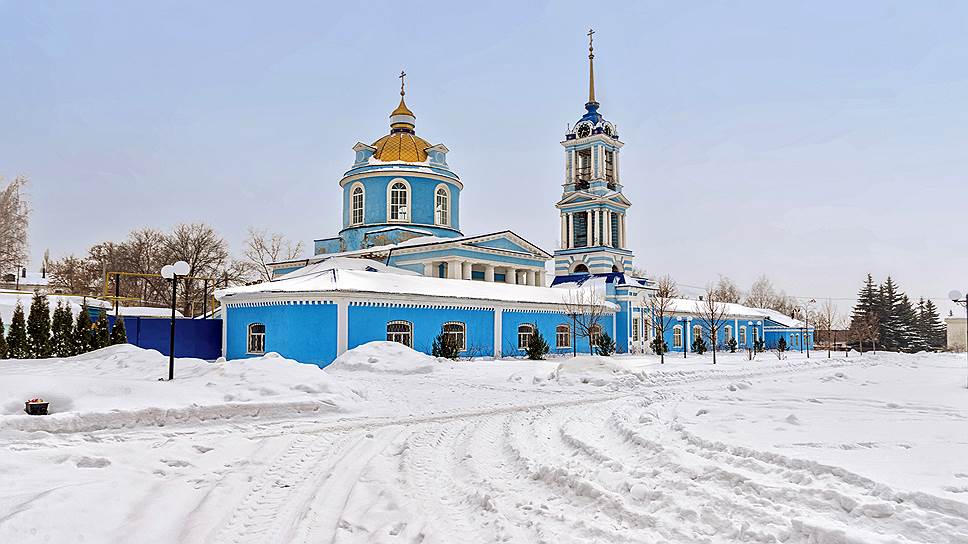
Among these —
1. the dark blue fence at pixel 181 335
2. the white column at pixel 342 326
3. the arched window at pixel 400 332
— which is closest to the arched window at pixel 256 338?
the dark blue fence at pixel 181 335

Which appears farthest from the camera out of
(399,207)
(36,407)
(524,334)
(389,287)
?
(399,207)

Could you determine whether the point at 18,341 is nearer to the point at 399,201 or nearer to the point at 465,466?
the point at 465,466

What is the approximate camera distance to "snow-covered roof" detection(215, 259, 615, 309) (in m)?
24.2

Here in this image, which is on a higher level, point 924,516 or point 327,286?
point 327,286

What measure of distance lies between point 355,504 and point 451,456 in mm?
2238

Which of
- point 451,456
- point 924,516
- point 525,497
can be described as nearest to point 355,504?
point 525,497

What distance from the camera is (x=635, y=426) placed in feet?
30.2

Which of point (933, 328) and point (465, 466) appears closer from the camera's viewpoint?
point (465, 466)

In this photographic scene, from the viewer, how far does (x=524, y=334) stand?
3058 centimetres

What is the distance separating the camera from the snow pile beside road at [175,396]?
9.37 m

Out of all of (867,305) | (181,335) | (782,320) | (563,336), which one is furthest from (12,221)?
(867,305)

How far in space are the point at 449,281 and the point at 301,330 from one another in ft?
26.5

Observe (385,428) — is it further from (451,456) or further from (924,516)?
(924,516)

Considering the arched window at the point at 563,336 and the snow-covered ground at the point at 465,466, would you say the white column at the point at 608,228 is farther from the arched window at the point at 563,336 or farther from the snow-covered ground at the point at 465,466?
the snow-covered ground at the point at 465,466
